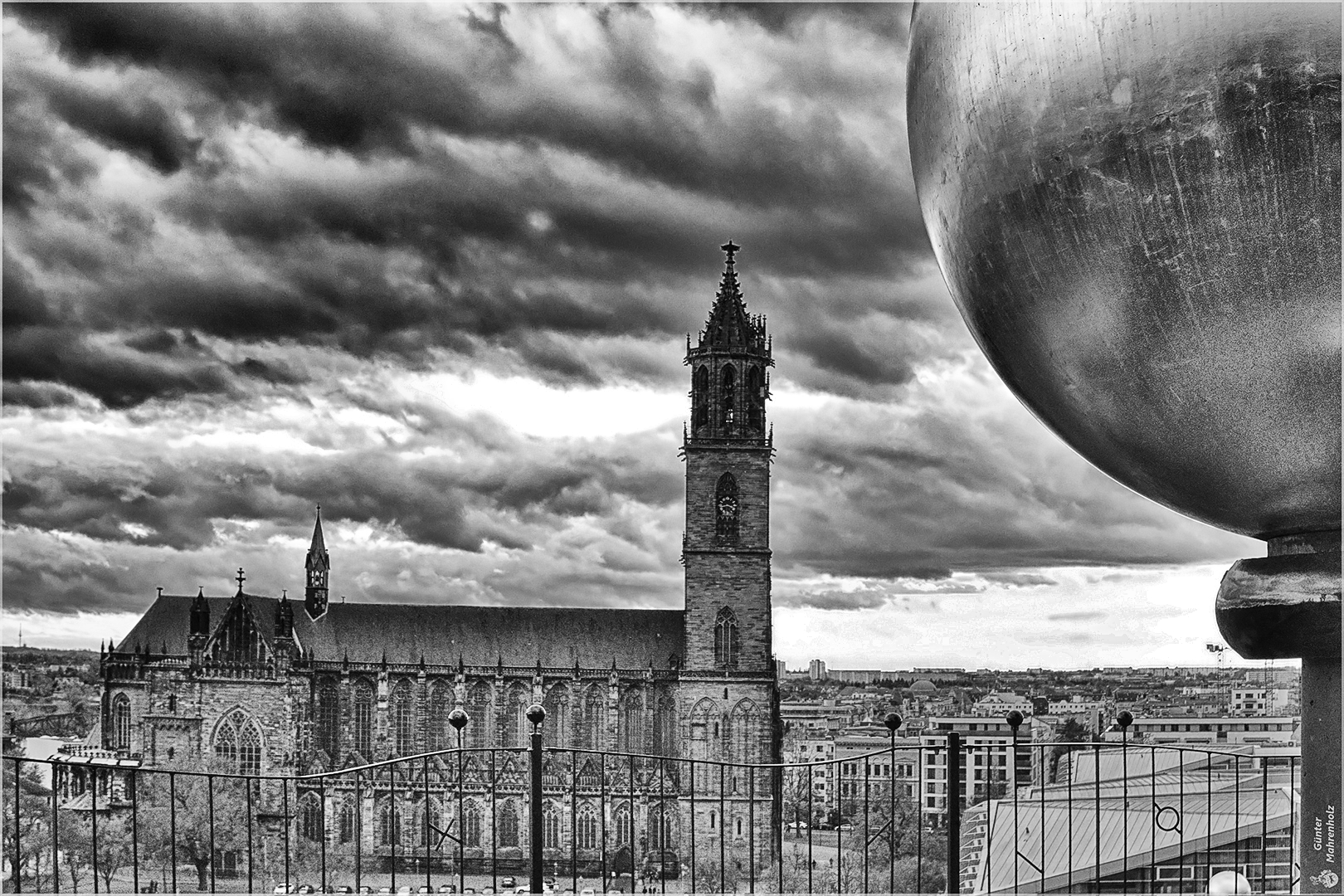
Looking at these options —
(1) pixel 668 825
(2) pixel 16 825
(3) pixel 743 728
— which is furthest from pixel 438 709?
(2) pixel 16 825

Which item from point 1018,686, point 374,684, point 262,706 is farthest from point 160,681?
point 1018,686

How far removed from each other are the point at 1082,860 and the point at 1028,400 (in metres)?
11.4

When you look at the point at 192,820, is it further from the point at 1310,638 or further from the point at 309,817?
the point at 1310,638

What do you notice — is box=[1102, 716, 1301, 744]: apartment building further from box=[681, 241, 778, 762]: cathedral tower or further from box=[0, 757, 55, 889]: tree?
box=[0, 757, 55, 889]: tree

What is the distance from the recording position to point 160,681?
176 ft

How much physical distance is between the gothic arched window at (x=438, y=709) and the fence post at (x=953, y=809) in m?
49.9

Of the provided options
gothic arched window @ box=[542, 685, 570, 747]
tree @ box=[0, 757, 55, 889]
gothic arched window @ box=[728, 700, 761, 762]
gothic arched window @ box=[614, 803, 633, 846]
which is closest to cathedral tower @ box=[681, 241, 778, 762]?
gothic arched window @ box=[728, 700, 761, 762]

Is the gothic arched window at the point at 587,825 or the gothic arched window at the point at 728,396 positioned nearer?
the gothic arched window at the point at 587,825

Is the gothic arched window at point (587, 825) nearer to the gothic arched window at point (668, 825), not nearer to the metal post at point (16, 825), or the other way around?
the gothic arched window at point (668, 825)

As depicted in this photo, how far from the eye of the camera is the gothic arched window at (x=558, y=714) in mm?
53219

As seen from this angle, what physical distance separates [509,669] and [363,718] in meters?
6.14

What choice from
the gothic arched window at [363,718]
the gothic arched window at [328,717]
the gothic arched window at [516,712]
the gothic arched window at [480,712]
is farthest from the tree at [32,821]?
the gothic arched window at [516,712]

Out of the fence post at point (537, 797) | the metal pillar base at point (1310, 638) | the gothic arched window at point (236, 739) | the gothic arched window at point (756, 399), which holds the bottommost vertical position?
the gothic arched window at point (236, 739)

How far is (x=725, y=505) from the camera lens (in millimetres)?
50750
